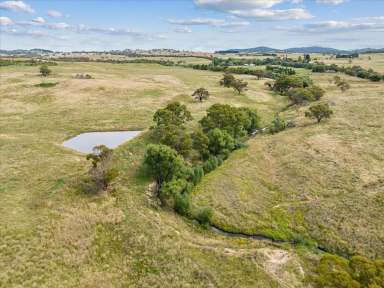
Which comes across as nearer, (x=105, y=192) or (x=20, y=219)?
(x=20, y=219)

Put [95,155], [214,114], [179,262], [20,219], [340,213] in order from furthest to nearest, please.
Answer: [214,114]
[95,155]
[340,213]
[20,219]
[179,262]

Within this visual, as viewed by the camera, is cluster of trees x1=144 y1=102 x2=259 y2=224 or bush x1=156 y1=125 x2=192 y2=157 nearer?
cluster of trees x1=144 y1=102 x2=259 y2=224

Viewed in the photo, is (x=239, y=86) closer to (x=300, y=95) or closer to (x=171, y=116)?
(x=300, y=95)

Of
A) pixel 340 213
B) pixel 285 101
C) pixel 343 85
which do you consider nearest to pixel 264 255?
pixel 340 213

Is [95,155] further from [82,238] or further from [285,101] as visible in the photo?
[285,101]

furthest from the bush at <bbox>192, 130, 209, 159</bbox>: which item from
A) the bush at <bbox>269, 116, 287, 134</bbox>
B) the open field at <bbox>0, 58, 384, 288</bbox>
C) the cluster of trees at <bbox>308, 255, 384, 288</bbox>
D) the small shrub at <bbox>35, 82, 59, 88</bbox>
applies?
the small shrub at <bbox>35, 82, 59, 88</bbox>

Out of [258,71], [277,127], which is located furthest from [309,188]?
[258,71]

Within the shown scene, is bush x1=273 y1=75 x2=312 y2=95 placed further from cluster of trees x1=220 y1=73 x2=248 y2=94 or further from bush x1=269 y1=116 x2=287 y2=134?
bush x1=269 y1=116 x2=287 y2=134

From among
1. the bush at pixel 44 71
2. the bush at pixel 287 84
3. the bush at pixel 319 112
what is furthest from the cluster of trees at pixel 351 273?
the bush at pixel 44 71

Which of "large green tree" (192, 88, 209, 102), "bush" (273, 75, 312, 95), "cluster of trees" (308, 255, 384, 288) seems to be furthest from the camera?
"bush" (273, 75, 312, 95)
